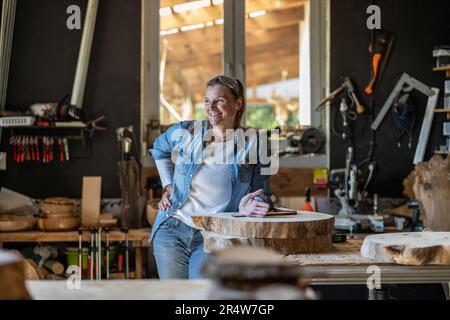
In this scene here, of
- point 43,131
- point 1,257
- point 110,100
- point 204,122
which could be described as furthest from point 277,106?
point 1,257

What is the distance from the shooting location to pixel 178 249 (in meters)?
2.97

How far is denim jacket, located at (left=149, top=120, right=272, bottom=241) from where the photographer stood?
9.92 feet

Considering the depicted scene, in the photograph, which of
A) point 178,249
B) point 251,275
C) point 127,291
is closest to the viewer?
point 251,275

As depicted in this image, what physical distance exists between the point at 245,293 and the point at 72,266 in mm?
3853

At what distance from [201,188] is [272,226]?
0.65 metres

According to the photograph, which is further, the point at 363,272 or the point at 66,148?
Result: the point at 66,148

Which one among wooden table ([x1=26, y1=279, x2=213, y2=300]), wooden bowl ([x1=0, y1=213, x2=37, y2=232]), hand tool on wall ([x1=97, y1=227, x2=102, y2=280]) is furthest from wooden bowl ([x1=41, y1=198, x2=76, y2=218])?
wooden table ([x1=26, y1=279, x2=213, y2=300])

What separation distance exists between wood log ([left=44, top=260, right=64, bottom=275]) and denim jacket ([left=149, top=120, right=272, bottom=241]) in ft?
6.32

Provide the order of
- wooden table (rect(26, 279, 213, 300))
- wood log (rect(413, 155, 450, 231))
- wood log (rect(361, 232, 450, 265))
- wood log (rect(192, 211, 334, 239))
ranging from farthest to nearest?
wood log (rect(413, 155, 450, 231)) → wood log (rect(192, 211, 334, 239)) → wood log (rect(361, 232, 450, 265)) → wooden table (rect(26, 279, 213, 300))

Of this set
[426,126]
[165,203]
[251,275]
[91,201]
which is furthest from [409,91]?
[251,275]

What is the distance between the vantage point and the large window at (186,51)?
536 centimetres

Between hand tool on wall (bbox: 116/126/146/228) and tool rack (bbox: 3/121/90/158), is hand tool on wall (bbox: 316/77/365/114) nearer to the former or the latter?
hand tool on wall (bbox: 116/126/146/228)

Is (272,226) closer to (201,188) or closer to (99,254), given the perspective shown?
(201,188)

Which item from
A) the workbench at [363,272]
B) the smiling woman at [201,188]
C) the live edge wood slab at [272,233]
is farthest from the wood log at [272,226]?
the smiling woman at [201,188]
